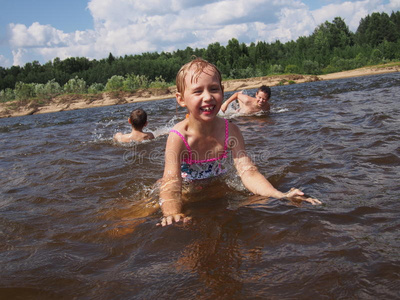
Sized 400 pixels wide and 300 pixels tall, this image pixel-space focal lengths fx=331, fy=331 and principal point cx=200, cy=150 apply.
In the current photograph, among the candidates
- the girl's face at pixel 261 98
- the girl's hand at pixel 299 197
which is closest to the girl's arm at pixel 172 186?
the girl's hand at pixel 299 197

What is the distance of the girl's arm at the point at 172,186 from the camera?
2440 mm

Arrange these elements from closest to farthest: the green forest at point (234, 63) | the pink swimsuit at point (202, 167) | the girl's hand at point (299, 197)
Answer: the girl's hand at point (299, 197), the pink swimsuit at point (202, 167), the green forest at point (234, 63)

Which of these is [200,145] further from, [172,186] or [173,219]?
[173,219]

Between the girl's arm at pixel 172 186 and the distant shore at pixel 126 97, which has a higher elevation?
the distant shore at pixel 126 97

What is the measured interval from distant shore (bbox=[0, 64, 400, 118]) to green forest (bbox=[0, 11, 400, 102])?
4.70 meters

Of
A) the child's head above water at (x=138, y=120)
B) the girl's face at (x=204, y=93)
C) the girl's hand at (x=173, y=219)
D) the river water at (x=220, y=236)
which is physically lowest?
the river water at (x=220, y=236)

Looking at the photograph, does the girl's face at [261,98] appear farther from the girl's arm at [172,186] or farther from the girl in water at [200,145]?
the girl's arm at [172,186]

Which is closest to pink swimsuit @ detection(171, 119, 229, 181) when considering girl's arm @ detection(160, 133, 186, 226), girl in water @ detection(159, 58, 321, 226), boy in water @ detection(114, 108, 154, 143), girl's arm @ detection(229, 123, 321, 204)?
girl in water @ detection(159, 58, 321, 226)

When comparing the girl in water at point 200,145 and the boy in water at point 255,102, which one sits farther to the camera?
the boy in water at point 255,102

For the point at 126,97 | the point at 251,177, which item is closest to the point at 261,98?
the point at 251,177

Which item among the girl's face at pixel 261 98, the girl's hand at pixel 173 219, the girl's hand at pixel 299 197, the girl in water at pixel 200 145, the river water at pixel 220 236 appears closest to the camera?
the river water at pixel 220 236

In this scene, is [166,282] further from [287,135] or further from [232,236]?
[287,135]

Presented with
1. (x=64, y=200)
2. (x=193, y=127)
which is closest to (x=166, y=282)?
(x=193, y=127)

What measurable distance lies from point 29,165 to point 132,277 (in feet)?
14.6
